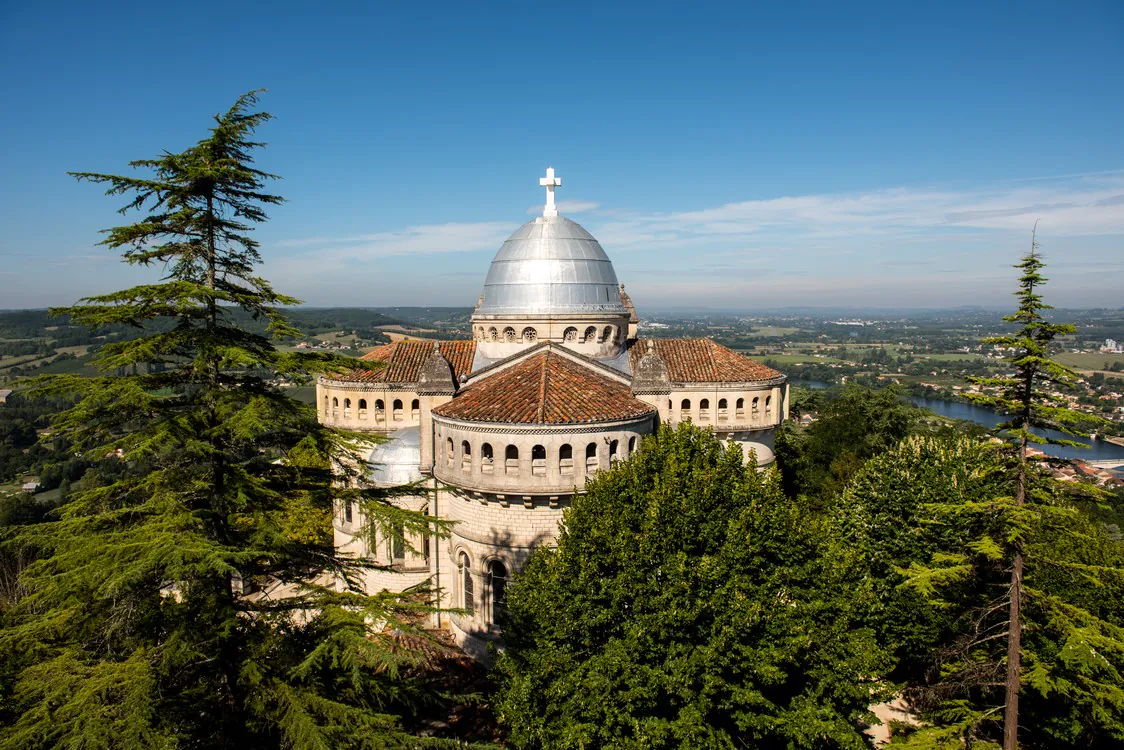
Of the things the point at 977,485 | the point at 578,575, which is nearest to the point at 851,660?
the point at 578,575

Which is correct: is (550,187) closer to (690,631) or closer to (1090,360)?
(690,631)

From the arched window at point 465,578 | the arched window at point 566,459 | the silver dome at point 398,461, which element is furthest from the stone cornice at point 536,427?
the silver dome at point 398,461

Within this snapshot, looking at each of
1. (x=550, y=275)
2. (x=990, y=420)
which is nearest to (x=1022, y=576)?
(x=550, y=275)

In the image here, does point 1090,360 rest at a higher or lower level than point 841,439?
lower

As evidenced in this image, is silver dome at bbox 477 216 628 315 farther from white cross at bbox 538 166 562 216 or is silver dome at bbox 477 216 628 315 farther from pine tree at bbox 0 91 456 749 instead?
pine tree at bbox 0 91 456 749

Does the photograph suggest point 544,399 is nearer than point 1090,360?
Yes

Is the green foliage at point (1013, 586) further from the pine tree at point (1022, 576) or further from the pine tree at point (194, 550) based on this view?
the pine tree at point (194, 550)

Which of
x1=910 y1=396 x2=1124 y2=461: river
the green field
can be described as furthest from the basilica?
the green field
